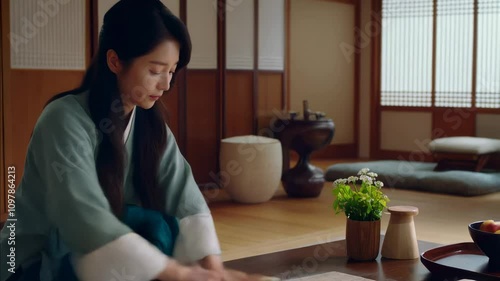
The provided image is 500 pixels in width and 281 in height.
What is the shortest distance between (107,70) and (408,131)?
706 cm

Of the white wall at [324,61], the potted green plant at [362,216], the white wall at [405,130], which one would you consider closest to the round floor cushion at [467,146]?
the white wall at [405,130]

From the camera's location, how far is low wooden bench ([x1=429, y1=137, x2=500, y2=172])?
23.2 ft

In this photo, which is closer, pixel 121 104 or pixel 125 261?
pixel 125 261

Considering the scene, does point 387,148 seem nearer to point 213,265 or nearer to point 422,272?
point 422,272

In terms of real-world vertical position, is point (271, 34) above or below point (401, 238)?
above

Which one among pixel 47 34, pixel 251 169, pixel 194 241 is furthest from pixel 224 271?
pixel 251 169

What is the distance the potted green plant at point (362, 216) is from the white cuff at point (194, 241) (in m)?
0.81

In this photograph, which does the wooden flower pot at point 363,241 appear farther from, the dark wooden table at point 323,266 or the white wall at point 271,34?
the white wall at point 271,34

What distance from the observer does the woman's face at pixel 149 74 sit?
1.94 metres

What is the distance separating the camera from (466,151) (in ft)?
23.2

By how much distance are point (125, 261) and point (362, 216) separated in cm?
128

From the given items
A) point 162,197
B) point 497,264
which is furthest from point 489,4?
point 162,197

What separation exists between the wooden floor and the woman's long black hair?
1906 millimetres

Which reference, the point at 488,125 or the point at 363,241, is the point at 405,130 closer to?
the point at 488,125
